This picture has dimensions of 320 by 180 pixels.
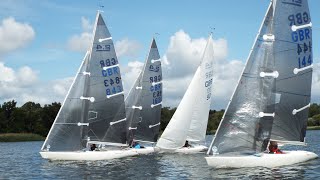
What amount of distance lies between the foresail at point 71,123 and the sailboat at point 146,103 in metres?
10.1

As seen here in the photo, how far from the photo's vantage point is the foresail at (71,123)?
34688 millimetres

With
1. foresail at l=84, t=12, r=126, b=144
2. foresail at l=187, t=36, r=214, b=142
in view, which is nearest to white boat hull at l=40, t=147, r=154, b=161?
foresail at l=84, t=12, r=126, b=144

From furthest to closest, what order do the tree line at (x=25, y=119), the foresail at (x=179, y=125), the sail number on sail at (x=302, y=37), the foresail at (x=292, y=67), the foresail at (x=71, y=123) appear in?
1. the tree line at (x=25, y=119)
2. the foresail at (x=179, y=125)
3. the foresail at (x=71, y=123)
4. the sail number on sail at (x=302, y=37)
5. the foresail at (x=292, y=67)

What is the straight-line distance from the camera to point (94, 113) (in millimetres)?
37000

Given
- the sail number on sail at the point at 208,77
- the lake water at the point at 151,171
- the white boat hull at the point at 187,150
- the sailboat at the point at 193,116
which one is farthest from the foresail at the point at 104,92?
the sail number on sail at the point at 208,77

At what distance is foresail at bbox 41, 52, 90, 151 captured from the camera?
34.7 metres

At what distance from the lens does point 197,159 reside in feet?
115

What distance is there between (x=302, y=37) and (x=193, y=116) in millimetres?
13978

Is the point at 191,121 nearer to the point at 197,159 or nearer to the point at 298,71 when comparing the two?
the point at 197,159

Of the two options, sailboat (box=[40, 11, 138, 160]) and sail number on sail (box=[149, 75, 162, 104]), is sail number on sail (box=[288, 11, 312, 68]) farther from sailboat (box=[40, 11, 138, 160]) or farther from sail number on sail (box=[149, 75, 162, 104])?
sail number on sail (box=[149, 75, 162, 104])

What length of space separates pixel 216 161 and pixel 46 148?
1424 centimetres

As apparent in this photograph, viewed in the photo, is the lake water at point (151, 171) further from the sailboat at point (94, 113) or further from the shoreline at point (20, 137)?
the shoreline at point (20, 137)

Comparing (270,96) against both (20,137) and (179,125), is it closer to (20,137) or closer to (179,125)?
(179,125)

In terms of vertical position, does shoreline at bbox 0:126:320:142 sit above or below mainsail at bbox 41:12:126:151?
below
